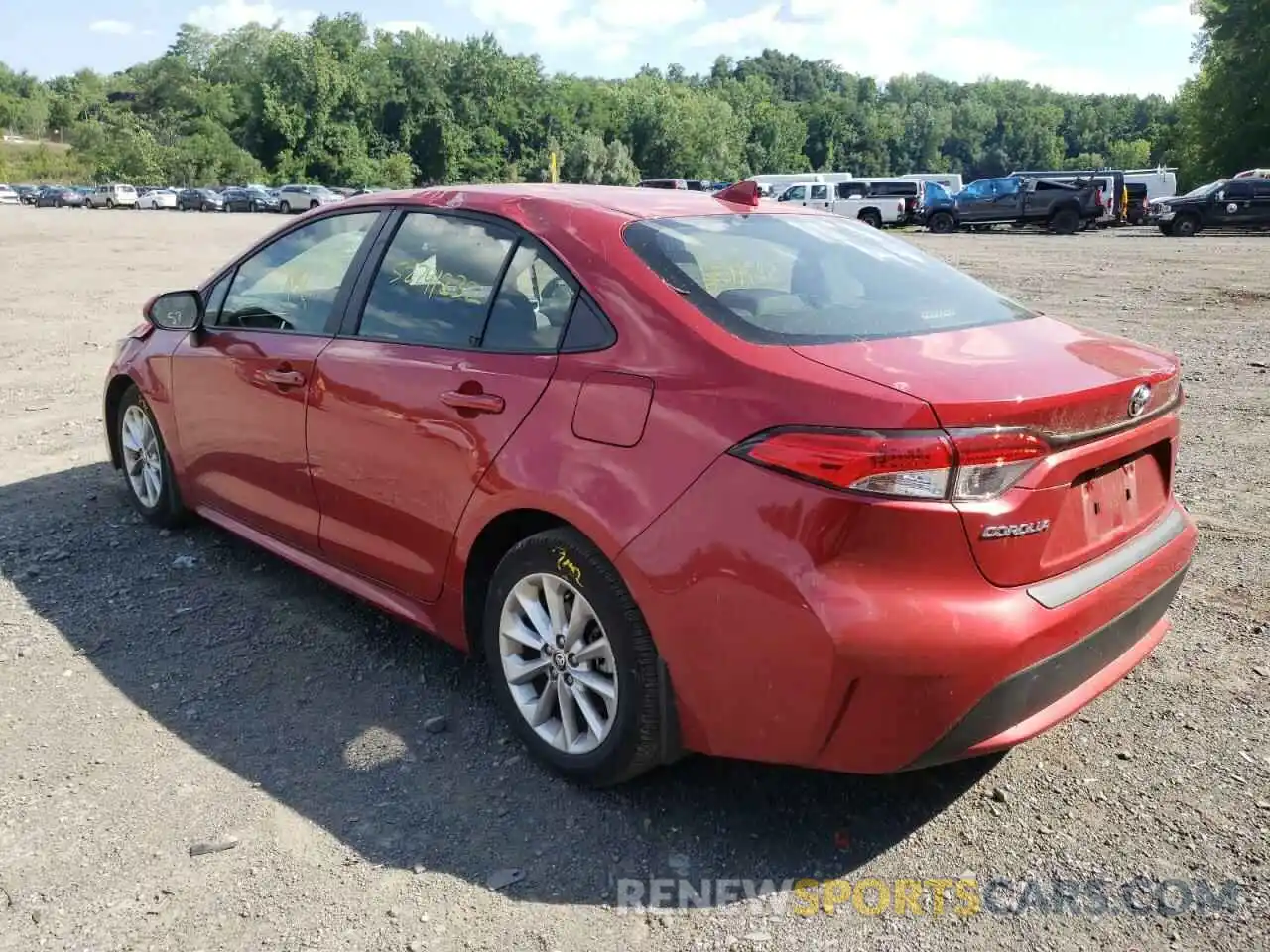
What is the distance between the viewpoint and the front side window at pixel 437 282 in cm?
326

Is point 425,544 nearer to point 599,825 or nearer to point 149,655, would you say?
point 599,825

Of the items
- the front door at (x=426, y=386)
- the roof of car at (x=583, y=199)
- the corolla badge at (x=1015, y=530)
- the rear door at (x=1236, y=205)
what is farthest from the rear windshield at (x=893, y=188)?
the corolla badge at (x=1015, y=530)

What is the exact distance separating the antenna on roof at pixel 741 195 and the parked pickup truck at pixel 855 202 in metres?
36.9

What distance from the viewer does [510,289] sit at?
3172mm

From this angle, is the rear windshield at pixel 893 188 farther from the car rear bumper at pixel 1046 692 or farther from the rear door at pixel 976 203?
the car rear bumper at pixel 1046 692

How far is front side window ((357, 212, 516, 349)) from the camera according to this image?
3260mm

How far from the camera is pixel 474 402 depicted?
10.1 ft

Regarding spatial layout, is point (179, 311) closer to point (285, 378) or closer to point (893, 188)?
point (285, 378)

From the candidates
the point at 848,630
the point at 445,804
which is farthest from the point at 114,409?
the point at 848,630

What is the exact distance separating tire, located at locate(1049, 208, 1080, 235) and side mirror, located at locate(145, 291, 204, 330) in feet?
113

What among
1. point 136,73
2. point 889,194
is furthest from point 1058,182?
point 136,73

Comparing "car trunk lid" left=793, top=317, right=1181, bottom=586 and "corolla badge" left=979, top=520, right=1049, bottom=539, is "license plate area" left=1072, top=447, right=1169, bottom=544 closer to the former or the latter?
"car trunk lid" left=793, top=317, right=1181, bottom=586

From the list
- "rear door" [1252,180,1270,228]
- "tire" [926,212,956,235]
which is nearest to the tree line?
"tire" [926,212,956,235]

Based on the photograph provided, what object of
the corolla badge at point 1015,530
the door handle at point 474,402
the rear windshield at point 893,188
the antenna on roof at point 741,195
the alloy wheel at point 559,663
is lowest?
the alloy wheel at point 559,663
